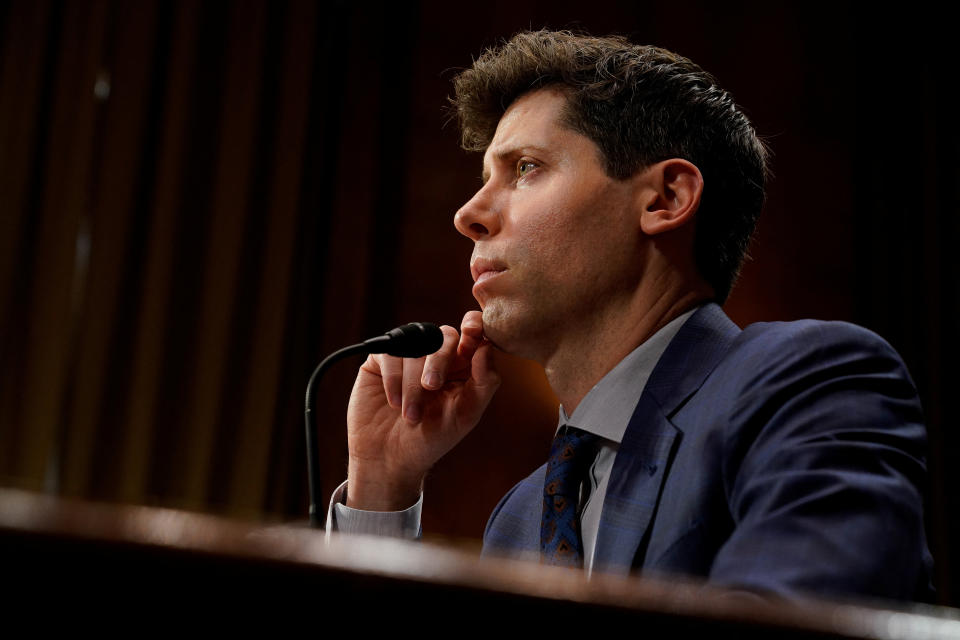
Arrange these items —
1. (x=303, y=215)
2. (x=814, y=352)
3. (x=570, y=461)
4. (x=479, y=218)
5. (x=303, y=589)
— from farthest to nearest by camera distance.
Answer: (x=303, y=215) → (x=479, y=218) → (x=570, y=461) → (x=814, y=352) → (x=303, y=589)

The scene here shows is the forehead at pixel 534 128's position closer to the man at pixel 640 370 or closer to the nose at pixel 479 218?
the man at pixel 640 370

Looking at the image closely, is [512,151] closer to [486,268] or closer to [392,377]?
[486,268]

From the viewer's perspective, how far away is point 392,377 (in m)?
1.64

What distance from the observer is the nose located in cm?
154

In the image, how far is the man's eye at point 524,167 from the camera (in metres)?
1.58

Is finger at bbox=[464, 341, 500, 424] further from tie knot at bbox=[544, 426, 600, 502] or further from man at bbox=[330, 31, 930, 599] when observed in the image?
tie knot at bbox=[544, 426, 600, 502]

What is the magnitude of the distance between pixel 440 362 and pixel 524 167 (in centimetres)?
38

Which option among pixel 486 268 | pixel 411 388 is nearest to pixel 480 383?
pixel 411 388

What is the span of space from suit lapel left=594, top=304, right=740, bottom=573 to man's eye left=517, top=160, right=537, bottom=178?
0.41 meters

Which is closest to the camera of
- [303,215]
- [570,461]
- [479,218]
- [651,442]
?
[651,442]

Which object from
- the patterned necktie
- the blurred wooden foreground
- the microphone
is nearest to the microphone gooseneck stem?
the microphone

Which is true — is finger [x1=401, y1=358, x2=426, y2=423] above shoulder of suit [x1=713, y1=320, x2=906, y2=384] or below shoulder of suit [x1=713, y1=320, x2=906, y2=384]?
below

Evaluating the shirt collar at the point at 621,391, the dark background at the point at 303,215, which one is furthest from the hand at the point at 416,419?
the dark background at the point at 303,215

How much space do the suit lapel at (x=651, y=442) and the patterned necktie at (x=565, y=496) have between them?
8 centimetres
